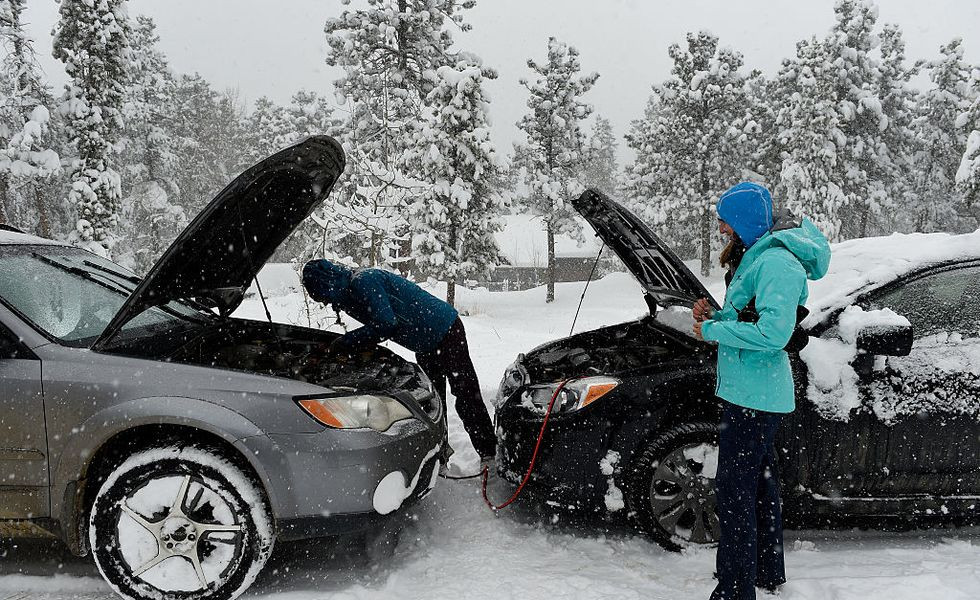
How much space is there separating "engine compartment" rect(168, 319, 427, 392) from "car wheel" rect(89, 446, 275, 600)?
522 mm

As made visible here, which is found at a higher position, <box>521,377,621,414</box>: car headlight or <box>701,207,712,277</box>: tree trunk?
<box>701,207,712,277</box>: tree trunk

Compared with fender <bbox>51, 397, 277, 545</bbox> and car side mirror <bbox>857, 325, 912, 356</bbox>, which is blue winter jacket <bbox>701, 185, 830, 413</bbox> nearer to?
car side mirror <bbox>857, 325, 912, 356</bbox>

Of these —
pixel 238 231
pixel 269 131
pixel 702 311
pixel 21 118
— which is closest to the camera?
pixel 702 311

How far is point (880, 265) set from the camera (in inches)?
142

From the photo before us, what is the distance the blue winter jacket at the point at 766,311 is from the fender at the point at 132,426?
2.18 metres

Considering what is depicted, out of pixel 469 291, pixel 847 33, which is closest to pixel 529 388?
pixel 469 291

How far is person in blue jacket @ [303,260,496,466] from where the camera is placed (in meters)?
4.38

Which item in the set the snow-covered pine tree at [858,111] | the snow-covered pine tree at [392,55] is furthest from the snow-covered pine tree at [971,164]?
the snow-covered pine tree at [392,55]

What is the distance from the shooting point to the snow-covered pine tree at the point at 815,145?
31984 mm


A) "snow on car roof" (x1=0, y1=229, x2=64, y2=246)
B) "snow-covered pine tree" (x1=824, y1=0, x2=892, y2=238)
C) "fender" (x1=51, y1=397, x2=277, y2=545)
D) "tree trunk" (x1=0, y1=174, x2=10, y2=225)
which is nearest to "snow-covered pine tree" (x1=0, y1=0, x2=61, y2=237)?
"tree trunk" (x1=0, y1=174, x2=10, y2=225)

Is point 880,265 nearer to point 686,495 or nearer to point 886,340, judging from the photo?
point 886,340

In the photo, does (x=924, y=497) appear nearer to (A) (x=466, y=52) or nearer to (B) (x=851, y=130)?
(A) (x=466, y=52)

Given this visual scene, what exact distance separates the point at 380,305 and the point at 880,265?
3.12 metres

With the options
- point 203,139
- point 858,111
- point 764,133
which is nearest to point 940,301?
point 858,111
